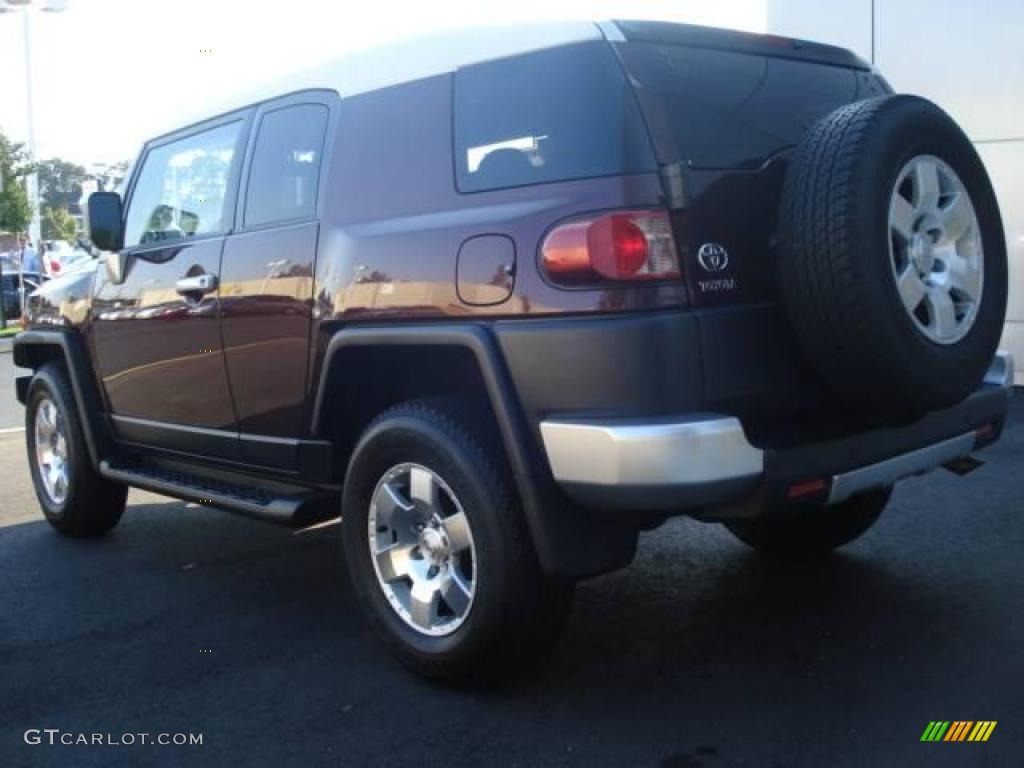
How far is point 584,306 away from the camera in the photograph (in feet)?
9.73

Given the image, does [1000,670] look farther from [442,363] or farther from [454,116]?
[454,116]

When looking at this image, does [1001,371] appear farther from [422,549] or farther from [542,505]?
[422,549]

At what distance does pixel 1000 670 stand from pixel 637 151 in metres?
1.94

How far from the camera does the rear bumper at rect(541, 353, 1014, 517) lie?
2.83 m

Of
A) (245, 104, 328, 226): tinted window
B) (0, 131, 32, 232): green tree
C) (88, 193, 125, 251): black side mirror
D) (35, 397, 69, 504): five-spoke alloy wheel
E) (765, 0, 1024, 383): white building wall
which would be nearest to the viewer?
(245, 104, 328, 226): tinted window

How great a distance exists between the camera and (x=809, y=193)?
3.00 m

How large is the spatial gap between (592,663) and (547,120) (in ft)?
5.70

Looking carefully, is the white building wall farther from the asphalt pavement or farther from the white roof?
the white roof

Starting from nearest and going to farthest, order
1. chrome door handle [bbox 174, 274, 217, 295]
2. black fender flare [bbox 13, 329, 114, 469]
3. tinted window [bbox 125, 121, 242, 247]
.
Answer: chrome door handle [bbox 174, 274, 217, 295], tinted window [bbox 125, 121, 242, 247], black fender flare [bbox 13, 329, 114, 469]

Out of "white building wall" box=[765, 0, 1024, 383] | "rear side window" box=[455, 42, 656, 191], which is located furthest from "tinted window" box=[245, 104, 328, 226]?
"white building wall" box=[765, 0, 1024, 383]

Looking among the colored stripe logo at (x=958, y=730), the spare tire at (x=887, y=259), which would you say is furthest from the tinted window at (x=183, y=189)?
the colored stripe logo at (x=958, y=730)

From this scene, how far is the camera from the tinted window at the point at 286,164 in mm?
3928

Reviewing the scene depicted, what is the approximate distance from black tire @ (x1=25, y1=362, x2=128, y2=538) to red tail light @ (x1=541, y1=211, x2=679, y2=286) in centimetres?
318

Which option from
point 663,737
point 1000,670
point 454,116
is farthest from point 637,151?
point 1000,670
